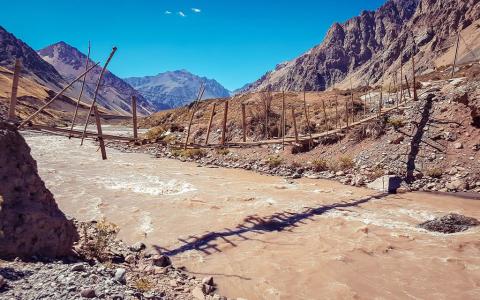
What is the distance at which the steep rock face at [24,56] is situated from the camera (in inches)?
5743

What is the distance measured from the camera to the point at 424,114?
52.4 feet

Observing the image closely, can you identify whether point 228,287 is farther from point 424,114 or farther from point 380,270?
point 424,114

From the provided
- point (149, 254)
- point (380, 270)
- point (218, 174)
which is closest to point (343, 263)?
point (380, 270)

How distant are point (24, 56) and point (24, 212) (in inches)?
6755

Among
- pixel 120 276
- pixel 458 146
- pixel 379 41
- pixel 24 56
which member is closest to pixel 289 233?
pixel 120 276

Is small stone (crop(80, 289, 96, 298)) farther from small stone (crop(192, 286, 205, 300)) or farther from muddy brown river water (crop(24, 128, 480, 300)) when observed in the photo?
A: muddy brown river water (crop(24, 128, 480, 300))

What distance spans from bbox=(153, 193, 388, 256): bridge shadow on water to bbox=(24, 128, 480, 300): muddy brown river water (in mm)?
25

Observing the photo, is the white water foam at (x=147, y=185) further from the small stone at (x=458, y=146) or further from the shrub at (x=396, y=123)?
the small stone at (x=458, y=146)

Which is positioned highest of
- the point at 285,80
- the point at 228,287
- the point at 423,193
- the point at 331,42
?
the point at 331,42

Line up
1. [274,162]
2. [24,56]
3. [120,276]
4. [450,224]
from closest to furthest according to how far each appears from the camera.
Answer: [120,276] → [450,224] → [274,162] → [24,56]

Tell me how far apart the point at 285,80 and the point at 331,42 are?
25291 millimetres

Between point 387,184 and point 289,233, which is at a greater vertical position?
point 387,184

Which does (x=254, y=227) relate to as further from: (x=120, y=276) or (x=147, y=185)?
(x=147, y=185)

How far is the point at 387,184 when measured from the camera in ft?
Answer: 42.8
